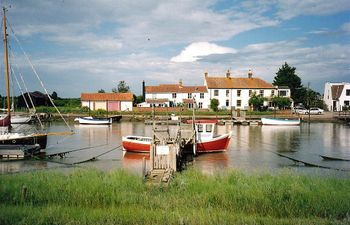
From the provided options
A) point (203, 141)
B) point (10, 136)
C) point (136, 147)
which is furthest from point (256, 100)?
point (10, 136)

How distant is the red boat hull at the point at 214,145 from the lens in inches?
1264

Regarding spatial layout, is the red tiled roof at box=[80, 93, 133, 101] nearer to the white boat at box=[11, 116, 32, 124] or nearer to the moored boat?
the white boat at box=[11, 116, 32, 124]

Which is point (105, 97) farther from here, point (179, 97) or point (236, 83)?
point (236, 83)

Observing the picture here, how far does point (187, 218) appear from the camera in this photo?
35.7 ft

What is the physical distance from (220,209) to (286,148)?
26961 mm

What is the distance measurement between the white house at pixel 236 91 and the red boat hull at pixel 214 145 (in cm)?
5012

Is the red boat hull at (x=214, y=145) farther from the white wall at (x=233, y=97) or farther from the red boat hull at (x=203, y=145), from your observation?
the white wall at (x=233, y=97)

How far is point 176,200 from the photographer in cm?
1284

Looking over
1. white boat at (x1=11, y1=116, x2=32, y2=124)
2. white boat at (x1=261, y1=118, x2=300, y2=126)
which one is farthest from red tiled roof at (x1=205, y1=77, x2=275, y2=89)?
white boat at (x1=11, y1=116, x2=32, y2=124)

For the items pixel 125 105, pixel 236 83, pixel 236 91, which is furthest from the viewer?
pixel 125 105

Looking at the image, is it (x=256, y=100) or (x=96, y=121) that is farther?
(x=256, y=100)

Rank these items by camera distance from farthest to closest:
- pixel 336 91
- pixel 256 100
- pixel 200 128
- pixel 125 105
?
pixel 336 91, pixel 125 105, pixel 256 100, pixel 200 128

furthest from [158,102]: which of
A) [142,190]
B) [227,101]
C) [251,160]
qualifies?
[142,190]

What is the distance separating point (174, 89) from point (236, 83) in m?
14.9
